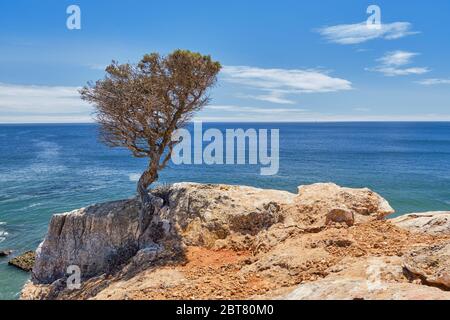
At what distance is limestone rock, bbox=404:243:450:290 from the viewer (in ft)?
32.6

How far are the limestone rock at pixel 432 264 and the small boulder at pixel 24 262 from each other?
31643mm

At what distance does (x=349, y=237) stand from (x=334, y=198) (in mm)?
4331

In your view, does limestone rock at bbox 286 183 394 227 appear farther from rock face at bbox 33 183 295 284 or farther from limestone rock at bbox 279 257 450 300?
limestone rock at bbox 279 257 450 300

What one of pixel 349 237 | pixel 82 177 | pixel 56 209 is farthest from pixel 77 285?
pixel 82 177

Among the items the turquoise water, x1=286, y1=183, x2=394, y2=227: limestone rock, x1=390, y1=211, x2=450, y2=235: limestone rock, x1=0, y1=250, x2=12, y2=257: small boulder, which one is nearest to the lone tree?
x1=286, y1=183, x2=394, y2=227: limestone rock

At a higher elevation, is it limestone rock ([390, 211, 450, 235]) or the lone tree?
the lone tree

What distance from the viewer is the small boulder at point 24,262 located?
32594 mm

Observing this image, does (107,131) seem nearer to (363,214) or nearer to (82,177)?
(363,214)

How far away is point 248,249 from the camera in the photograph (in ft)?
59.8

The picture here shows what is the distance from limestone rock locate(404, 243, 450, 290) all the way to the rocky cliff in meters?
0.03

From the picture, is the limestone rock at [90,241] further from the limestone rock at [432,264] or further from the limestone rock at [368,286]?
the limestone rock at [432,264]

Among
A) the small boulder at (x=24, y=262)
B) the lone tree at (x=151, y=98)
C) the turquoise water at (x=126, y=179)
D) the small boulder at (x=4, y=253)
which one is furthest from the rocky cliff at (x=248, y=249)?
the small boulder at (x=4, y=253)

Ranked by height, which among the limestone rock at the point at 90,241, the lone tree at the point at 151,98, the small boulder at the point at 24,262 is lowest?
the small boulder at the point at 24,262
